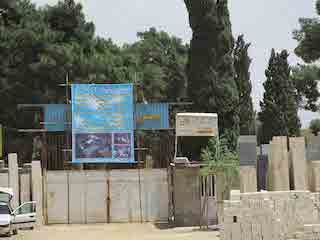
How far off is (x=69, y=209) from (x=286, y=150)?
37.1 ft

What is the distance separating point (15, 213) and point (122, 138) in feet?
19.1

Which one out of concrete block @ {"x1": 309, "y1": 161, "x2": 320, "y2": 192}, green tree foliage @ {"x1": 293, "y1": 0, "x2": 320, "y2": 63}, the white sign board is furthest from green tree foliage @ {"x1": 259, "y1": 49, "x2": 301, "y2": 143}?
concrete block @ {"x1": 309, "y1": 161, "x2": 320, "y2": 192}

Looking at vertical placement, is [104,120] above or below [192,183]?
above

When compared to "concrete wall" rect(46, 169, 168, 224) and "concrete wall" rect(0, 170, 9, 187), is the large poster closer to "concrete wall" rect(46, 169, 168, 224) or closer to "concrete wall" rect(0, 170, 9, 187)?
"concrete wall" rect(46, 169, 168, 224)

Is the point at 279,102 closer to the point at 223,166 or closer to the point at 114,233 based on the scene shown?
the point at 223,166

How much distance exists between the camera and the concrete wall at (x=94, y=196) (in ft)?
102

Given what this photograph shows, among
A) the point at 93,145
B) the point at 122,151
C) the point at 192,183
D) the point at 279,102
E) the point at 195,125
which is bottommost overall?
the point at 192,183

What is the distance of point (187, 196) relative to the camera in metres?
30.5

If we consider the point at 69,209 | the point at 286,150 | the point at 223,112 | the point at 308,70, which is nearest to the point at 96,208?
the point at 69,209

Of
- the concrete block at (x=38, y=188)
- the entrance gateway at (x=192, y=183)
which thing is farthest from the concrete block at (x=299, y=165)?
the concrete block at (x=38, y=188)

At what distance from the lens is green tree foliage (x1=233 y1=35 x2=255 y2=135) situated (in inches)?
1914

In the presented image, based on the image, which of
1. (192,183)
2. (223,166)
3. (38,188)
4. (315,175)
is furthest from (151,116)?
(315,175)

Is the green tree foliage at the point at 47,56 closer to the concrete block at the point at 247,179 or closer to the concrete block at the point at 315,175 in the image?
the concrete block at the point at 315,175

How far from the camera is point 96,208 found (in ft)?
102
